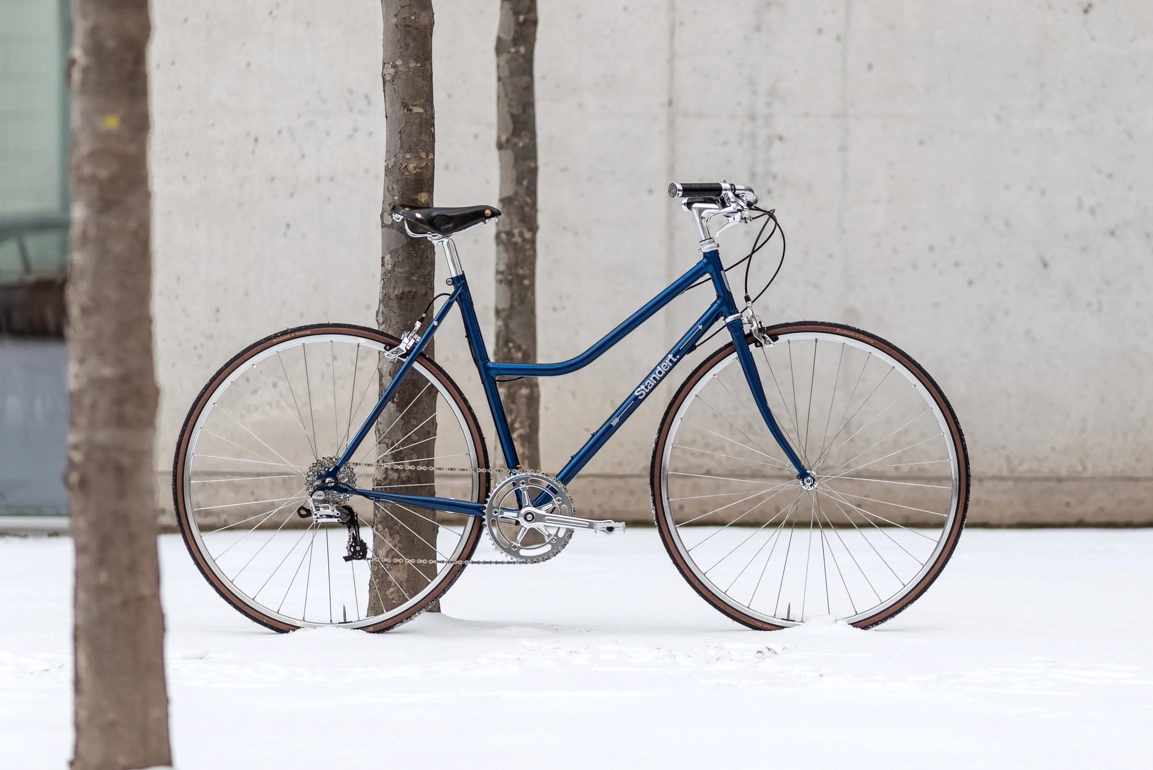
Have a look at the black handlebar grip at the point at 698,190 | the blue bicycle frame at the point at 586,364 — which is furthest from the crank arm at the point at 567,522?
the black handlebar grip at the point at 698,190

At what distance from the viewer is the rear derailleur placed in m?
3.31

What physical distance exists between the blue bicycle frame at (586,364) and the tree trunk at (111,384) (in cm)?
153

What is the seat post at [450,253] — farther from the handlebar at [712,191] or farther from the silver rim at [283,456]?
the silver rim at [283,456]

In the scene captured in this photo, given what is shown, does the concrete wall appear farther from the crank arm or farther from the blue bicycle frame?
the crank arm

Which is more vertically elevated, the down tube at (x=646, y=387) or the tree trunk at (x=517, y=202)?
the tree trunk at (x=517, y=202)

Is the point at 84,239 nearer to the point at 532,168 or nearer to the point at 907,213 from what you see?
the point at 532,168

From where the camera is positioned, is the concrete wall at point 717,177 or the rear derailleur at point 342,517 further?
the concrete wall at point 717,177

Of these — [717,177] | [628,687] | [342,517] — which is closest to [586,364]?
[342,517]

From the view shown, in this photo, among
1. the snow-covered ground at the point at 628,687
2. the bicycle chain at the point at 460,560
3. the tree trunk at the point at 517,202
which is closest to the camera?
the snow-covered ground at the point at 628,687

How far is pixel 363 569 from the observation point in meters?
4.83

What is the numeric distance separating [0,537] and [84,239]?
4471mm

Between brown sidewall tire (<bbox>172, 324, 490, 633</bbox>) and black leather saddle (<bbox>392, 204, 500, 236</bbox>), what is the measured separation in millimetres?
303

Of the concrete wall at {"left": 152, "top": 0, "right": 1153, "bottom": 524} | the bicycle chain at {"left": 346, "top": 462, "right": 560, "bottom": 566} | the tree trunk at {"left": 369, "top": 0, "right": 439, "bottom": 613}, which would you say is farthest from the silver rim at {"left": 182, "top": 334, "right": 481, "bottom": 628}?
the bicycle chain at {"left": 346, "top": 462, "right": 560, "bottom": 566}

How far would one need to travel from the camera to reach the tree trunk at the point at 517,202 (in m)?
5.09
